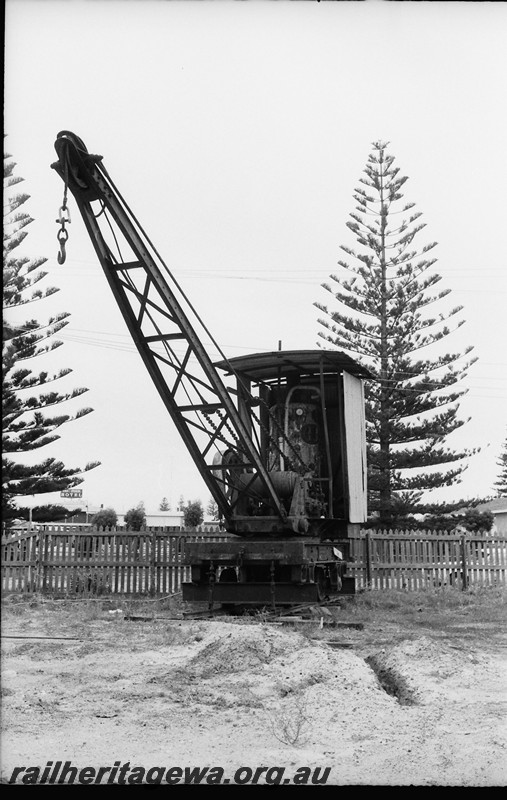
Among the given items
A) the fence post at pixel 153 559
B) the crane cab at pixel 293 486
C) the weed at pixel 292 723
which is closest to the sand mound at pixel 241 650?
the weed at pixel 292 723

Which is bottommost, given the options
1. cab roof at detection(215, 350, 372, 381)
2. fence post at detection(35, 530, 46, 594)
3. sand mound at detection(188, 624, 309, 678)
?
sand mound at detection(188, 624, 309, 678)

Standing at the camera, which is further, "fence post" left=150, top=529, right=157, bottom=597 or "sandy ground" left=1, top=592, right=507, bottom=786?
"fence post" left=150, top=529, right=157, bottom=597

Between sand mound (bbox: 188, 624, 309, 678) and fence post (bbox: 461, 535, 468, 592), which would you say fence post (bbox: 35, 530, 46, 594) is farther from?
sand mound (bbox: 188, 624, 309, 678)

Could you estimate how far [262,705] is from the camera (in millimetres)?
5551

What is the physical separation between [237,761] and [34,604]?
9.53 meters

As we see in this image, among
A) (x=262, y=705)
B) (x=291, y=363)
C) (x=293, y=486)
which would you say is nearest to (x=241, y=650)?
(x=262, y=705)

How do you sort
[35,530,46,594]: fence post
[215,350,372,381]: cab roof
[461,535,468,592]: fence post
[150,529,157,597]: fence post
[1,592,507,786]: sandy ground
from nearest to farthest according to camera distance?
1. [1,592,507,786]: sandy ground
2. [215,350,372,381]: cab roof
3. [150,529,157,597]: fence post
4. [35,530,46,594]: fence post
5. [461,535,468,592]: fence post

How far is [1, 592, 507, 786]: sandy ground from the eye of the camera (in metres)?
4.10

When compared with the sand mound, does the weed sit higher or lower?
lower

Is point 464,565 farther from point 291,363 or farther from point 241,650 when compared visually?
point 241,650

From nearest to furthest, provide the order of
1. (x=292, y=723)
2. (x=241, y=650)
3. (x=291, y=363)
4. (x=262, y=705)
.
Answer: (x=292, y=723) < (x=262, y=705) < (x=241, y=650) < (x=291, y=363)

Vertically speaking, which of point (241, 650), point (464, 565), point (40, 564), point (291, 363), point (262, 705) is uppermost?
point (291, 363)

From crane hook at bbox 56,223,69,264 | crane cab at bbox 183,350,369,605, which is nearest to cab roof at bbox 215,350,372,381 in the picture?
crane cab at bbox 183,350,369,605

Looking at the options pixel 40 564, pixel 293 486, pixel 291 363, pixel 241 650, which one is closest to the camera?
pixel 241 650
